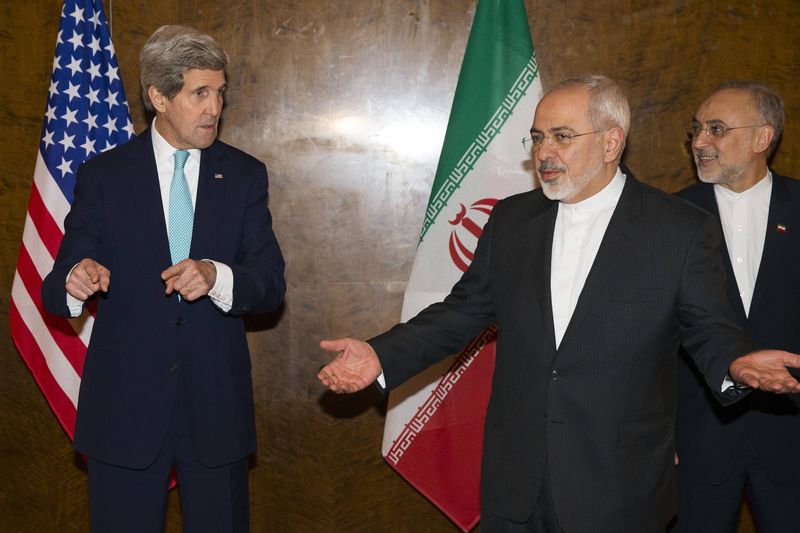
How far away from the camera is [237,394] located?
279cm

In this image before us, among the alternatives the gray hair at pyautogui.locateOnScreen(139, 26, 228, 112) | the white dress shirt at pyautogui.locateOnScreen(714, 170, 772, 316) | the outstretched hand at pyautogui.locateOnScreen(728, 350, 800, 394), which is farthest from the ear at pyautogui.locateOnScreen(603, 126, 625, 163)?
the gray hair at pyautogui.locateOnScreen(139, 26, 228, 112)

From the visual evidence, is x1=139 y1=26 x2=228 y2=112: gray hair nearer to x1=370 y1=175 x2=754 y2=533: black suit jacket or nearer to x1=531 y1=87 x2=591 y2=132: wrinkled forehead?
x1=531 y1=87 x2=591 y2=132: wrinkled forehead

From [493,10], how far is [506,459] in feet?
6.68

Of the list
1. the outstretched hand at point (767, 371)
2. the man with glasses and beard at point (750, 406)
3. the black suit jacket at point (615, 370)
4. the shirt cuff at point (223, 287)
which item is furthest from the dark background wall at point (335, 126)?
the outstretched hand at point (767, 371)

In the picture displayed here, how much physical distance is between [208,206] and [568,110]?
3.83ft

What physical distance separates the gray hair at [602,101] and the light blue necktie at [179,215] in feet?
3.96

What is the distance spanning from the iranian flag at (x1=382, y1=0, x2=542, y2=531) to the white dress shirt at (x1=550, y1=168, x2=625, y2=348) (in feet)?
3.50

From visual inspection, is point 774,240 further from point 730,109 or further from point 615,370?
point 615,370

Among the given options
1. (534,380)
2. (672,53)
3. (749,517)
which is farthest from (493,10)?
(749,517)

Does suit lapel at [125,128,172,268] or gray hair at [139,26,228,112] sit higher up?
gray hair at [139,26,228,112]

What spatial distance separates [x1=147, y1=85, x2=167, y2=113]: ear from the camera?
2762 mm

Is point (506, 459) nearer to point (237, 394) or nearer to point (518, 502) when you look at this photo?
point (518, 502)

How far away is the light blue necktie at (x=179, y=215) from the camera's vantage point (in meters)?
2.72

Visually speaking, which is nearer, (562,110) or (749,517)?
(562,110)
